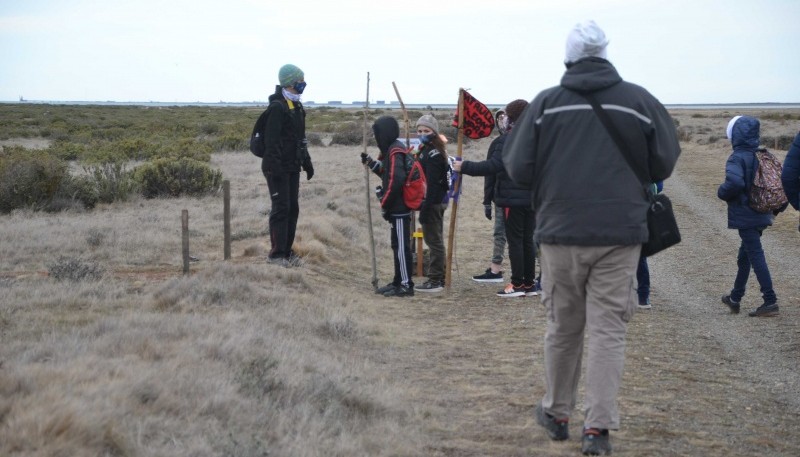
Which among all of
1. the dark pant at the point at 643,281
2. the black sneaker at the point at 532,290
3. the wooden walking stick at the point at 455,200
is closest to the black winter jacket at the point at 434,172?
the wooden walking stick at the point at 455,200

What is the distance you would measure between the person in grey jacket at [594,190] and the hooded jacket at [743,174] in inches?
150

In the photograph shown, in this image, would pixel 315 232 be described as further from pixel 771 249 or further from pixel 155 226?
pixel 771 249

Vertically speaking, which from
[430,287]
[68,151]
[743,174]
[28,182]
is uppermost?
[743,174]

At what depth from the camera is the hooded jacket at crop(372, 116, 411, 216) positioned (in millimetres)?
8844

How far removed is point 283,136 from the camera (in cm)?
946

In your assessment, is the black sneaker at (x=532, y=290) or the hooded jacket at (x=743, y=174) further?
the black sneaker at (x=532, y=290)

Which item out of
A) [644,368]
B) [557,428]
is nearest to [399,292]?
[644,368]

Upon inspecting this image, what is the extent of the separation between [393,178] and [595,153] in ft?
15.5

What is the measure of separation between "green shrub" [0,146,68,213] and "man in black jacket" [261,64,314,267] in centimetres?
693

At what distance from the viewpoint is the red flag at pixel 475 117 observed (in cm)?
909

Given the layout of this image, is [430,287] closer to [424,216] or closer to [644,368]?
[424,216]

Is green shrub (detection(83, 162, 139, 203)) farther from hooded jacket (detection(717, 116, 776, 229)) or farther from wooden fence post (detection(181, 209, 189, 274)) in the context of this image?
hooded jacket (detection(717, 116, 776, 229))

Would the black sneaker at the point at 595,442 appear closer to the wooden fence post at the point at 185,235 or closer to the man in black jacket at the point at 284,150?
the wooden fence post at the point at 185,235

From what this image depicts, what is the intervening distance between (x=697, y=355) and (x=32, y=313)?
496 cm
